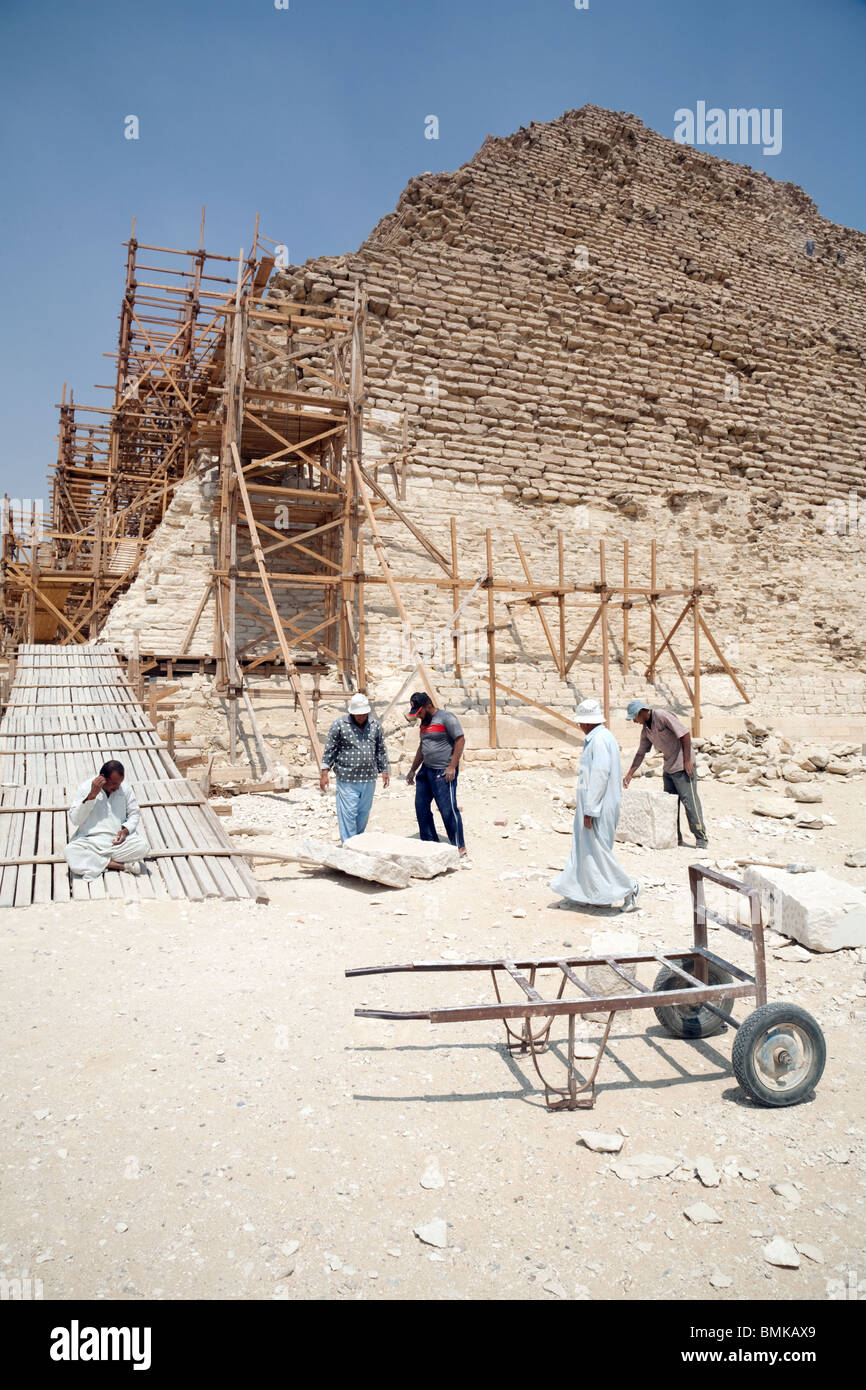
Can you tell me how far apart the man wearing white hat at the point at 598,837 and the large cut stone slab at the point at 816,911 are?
0.87m

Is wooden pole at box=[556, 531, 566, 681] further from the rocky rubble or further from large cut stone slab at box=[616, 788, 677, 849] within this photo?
large cut stone slab at box=[616, 788, 677, 849]

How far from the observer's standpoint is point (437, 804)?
265 inches

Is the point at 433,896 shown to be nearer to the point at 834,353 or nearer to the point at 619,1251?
the point at 619,1251

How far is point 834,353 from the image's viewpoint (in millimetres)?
19312


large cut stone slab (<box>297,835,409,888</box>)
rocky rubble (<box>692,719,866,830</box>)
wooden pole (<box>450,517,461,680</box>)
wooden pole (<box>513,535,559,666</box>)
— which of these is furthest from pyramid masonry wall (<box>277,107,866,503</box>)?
large cut stone slab (<box>297,835,409,888</box>)

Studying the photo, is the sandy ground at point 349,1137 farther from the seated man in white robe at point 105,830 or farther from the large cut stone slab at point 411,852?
the large cut stone slab at point 411,852

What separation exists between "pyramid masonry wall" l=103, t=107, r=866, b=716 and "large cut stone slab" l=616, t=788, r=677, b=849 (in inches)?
194

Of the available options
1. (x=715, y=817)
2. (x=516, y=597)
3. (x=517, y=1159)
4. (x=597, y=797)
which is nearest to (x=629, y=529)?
(x=516, y=597)

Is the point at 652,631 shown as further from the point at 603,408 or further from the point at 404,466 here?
the point at 404,466

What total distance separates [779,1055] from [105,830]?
4.07m

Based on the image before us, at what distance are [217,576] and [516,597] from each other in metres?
5.02

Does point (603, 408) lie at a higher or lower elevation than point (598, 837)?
higher

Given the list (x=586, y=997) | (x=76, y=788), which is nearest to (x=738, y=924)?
(x=586, y=997)

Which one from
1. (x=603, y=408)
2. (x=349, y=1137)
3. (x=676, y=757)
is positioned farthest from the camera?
(x=603, y=408)
